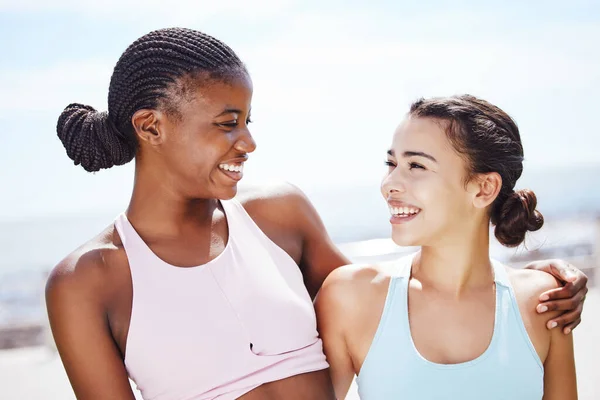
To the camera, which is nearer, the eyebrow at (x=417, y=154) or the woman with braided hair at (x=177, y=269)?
the woman with braided hair at (x=177, y=269)

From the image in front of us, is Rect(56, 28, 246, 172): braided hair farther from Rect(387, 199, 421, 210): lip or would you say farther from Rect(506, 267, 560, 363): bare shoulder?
Rect(506, 267, 560, 363): bare shoulder

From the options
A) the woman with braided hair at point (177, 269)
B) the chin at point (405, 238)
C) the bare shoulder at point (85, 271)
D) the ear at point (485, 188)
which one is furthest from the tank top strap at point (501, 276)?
the bare shoulder at point (85, 271)

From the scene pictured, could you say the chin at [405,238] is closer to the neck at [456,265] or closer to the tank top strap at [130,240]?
the neck at [456,265]

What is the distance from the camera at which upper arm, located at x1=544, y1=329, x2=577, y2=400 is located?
2244mm

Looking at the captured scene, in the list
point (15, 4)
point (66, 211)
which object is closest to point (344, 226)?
point (66, 211)

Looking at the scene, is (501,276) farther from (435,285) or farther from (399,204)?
(399,204)

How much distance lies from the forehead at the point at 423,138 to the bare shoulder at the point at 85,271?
2.91 feet

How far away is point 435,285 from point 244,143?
79cm

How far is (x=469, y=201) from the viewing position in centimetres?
226

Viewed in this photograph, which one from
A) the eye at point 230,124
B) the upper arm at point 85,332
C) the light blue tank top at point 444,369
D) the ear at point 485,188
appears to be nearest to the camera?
the upper arm at point 85,332

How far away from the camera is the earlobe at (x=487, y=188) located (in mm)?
2246

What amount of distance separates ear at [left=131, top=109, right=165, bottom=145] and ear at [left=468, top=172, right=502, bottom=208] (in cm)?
95

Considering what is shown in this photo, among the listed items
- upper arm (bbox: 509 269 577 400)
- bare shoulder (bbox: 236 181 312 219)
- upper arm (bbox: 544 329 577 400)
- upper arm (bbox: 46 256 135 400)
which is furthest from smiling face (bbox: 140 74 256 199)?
upper arm (bbox: 544 329 577 400)

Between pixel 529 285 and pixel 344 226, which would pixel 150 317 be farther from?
Answer: pixel 344 226
